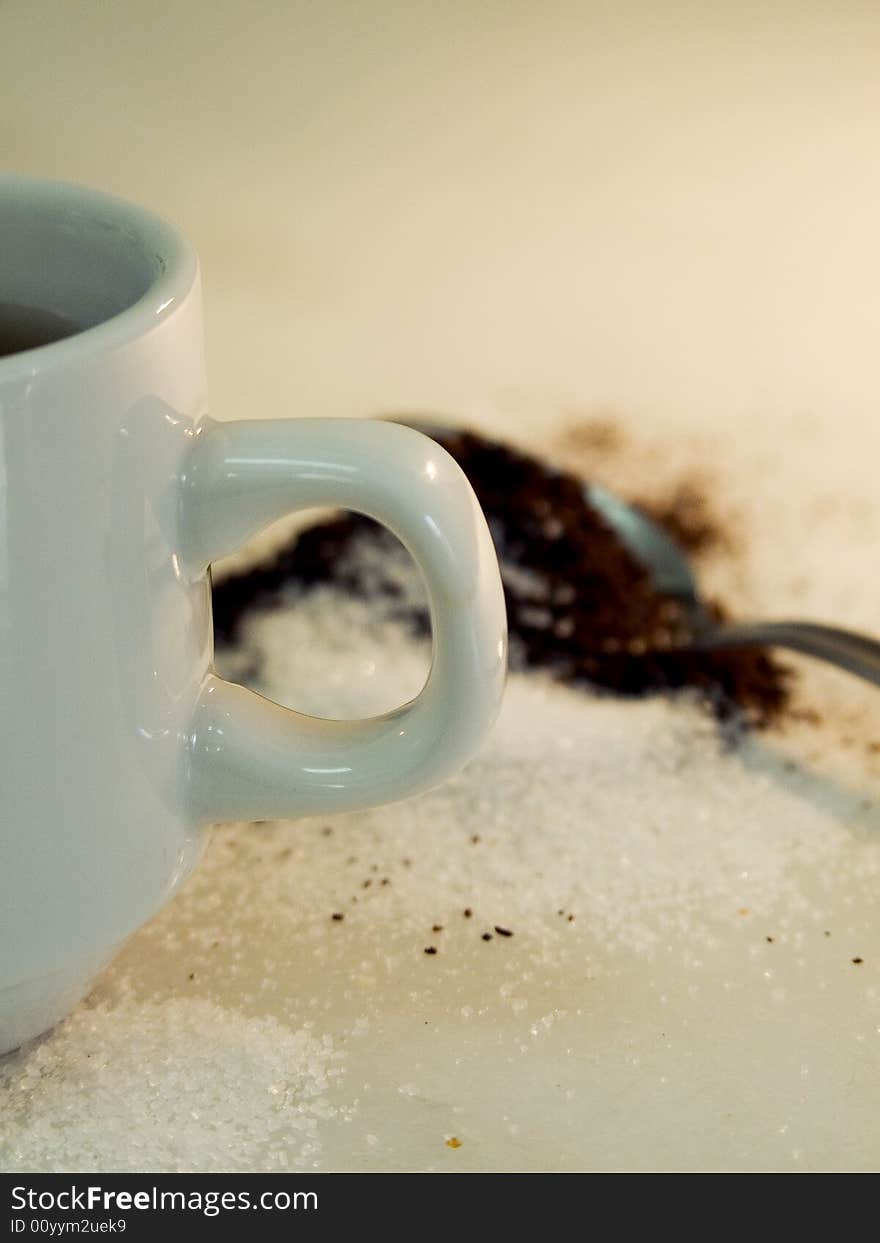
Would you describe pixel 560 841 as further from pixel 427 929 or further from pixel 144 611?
pixel 144 611

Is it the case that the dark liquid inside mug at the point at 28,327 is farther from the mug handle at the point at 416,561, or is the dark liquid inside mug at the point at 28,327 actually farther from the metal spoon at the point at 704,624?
the metal spoon at the point at 704,624

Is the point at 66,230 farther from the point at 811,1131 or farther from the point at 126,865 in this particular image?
the point at 811,1131

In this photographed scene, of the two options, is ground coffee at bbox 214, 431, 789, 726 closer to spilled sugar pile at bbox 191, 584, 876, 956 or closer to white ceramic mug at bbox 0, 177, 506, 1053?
spilled sugar pile at bbox 191, 584, 876, 956

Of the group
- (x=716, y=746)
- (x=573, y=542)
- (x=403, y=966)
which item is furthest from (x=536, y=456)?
(x=403, y=966)

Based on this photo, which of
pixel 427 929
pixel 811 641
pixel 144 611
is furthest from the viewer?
pixel 811 641

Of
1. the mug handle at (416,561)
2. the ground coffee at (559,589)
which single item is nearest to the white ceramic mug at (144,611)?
the mug handle at (416,561)

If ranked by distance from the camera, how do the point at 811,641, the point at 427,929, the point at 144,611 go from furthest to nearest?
1. the point at 811,641
2. the point at 427,929
3. the point at 144,611

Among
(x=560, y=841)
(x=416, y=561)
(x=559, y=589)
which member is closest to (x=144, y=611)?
(x=416, y=561)
